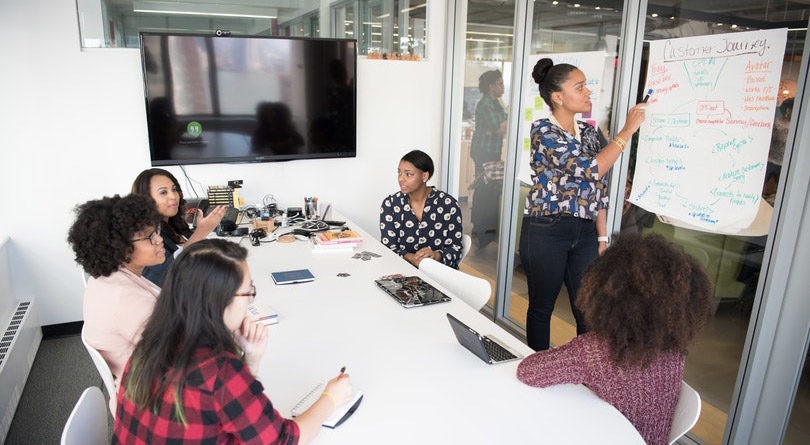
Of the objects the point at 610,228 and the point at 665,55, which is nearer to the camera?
the point at 665,55

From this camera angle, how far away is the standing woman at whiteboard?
8.10ft

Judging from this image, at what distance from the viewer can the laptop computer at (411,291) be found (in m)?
2.21

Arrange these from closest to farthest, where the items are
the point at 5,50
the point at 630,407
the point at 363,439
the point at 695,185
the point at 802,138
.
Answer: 1. the point at 363,439
2. the point at 630,407
3. the point at 802,138
4. the point at 695,185
5. the point at 5,50

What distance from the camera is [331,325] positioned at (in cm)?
201

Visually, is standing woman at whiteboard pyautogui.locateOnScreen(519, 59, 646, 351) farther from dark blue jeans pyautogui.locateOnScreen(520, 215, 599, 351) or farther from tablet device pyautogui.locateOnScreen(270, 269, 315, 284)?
tablet device pyautogui.locateOnScreen(270, 269, 315, 284)

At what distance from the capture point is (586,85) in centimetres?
295

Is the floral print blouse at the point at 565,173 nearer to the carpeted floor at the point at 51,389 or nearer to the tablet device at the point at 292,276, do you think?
the tablet device at the point at 292,276

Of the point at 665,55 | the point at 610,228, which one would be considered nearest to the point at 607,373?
the point at 610,228

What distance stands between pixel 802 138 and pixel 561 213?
0.96 meters

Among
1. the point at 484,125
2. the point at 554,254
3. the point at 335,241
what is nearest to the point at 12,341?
the point at 335,241

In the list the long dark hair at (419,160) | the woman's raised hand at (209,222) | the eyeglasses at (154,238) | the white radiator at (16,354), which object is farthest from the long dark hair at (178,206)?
the long dark hair at (419,160)

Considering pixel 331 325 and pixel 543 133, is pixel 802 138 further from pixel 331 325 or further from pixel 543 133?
pixel 331 325

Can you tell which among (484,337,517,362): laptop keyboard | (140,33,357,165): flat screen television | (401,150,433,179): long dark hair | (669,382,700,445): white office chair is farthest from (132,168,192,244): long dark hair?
(669,382,700,445): white office chair

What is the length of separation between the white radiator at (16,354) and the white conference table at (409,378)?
138 centimetres
